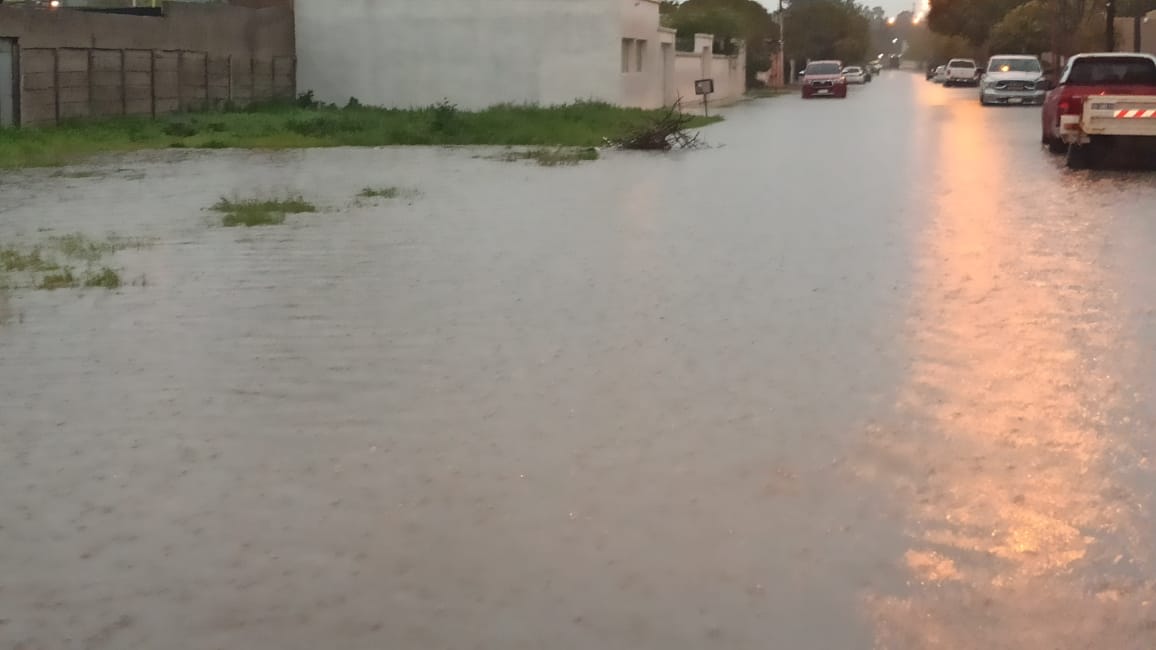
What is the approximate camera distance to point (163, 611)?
16.9ft

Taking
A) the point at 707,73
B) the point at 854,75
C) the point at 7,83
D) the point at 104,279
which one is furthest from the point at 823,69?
the point at 104,279

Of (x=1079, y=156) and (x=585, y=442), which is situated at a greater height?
(x=1079, y=156)

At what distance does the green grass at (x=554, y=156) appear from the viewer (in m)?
26.0

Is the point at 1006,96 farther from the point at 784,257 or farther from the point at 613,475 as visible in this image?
the point at 613,475

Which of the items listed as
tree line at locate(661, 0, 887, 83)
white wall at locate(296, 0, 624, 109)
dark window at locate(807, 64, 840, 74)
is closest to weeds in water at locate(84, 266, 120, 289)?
white wall at locate(296, 0, 624, 109)

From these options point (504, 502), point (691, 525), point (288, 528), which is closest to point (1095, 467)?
point (691, 525)

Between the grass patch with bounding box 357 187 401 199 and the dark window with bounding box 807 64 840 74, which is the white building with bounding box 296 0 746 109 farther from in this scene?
the grass patch with bounding box 357 187 401 199

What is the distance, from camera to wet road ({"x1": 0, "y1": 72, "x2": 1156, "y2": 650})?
517 centimetres

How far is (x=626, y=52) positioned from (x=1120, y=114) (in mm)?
26848

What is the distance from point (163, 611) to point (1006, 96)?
52.8m

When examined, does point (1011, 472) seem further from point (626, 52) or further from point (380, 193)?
point (626, 52)

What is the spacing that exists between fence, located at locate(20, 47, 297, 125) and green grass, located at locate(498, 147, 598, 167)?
373 inches

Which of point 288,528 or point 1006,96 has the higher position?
point 1006,96

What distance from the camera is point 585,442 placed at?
7301mm
